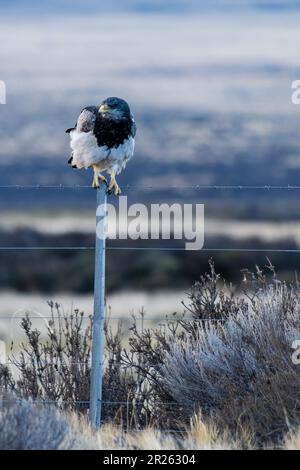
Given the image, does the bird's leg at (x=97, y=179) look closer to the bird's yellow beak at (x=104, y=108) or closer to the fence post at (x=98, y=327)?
the fence post at (x=98, y=327)

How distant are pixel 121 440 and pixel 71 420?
1.84 feet

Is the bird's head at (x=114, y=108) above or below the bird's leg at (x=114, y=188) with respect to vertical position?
above

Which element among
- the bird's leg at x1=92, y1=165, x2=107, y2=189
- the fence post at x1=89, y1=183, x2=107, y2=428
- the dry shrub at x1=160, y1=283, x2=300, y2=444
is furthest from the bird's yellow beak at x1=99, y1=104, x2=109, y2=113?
the dry shrub at x1=160, y1=283, x2=300, y2=444

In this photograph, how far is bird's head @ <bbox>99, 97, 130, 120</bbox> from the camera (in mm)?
9602

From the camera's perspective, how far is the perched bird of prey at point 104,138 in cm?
955

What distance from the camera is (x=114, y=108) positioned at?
31.6 feet

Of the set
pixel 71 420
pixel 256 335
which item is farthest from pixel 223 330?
pixel 71 420

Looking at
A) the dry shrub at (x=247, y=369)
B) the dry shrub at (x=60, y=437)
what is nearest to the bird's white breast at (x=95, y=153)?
the dry shrub at (x=247, y=369)

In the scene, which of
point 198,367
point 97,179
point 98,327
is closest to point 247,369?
point 198,367

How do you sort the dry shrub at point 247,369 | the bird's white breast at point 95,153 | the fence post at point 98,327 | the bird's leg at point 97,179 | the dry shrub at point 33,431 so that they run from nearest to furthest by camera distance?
the dry shrub at point 33,431 < the dry shrub at point 247,369 < the fence post at point 98,327 < the bird's leg at point 97,179 < the bird's white breast at point 95,153

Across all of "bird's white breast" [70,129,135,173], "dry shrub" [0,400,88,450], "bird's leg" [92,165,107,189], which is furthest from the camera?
"bird's white breast" [70,129,135,173]

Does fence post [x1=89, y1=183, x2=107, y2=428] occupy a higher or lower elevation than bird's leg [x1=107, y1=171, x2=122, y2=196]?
lower

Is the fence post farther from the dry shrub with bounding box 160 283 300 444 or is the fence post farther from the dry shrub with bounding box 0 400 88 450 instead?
the dry shrub with bounding box 0 400 88 450
